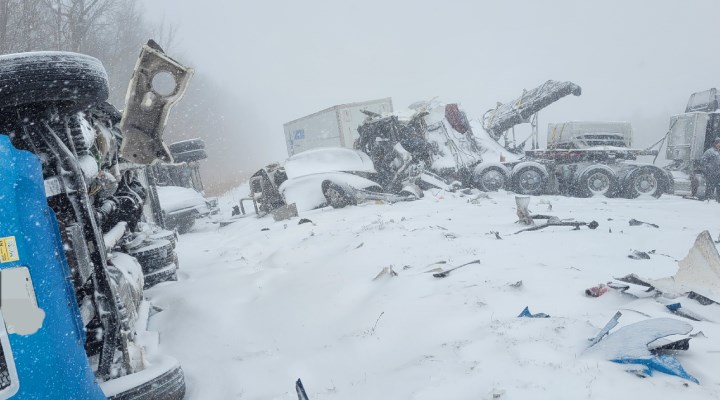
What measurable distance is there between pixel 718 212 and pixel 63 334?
10.6 meters

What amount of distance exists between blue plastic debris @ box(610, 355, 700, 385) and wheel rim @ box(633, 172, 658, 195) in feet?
38.9

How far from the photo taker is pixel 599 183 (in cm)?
1198

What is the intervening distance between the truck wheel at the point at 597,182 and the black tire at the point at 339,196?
7253mm

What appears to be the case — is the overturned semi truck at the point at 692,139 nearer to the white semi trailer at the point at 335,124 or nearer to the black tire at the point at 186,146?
the white semi trailer at the point at 335,124

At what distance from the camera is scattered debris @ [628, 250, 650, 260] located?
402 centimetres

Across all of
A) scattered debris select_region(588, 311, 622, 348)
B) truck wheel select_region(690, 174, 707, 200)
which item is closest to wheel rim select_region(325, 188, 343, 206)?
scattered debris select_region(588, 311, 622, 348)

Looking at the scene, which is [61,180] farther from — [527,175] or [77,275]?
[527,175]

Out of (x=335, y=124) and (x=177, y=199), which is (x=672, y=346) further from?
(x=335, y=124)

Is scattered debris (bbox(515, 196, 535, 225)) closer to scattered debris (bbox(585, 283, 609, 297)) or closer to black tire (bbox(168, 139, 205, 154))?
scattered debris (bbox(585, 283, 609, 297))

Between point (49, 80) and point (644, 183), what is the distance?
13.8 metres

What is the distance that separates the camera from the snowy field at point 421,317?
195 cm

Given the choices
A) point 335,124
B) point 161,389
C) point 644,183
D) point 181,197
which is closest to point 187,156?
point 181,197

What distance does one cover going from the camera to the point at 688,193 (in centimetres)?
1174

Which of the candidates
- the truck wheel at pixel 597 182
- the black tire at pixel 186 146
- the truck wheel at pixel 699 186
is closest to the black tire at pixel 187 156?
the black tire at pixel 186 146
